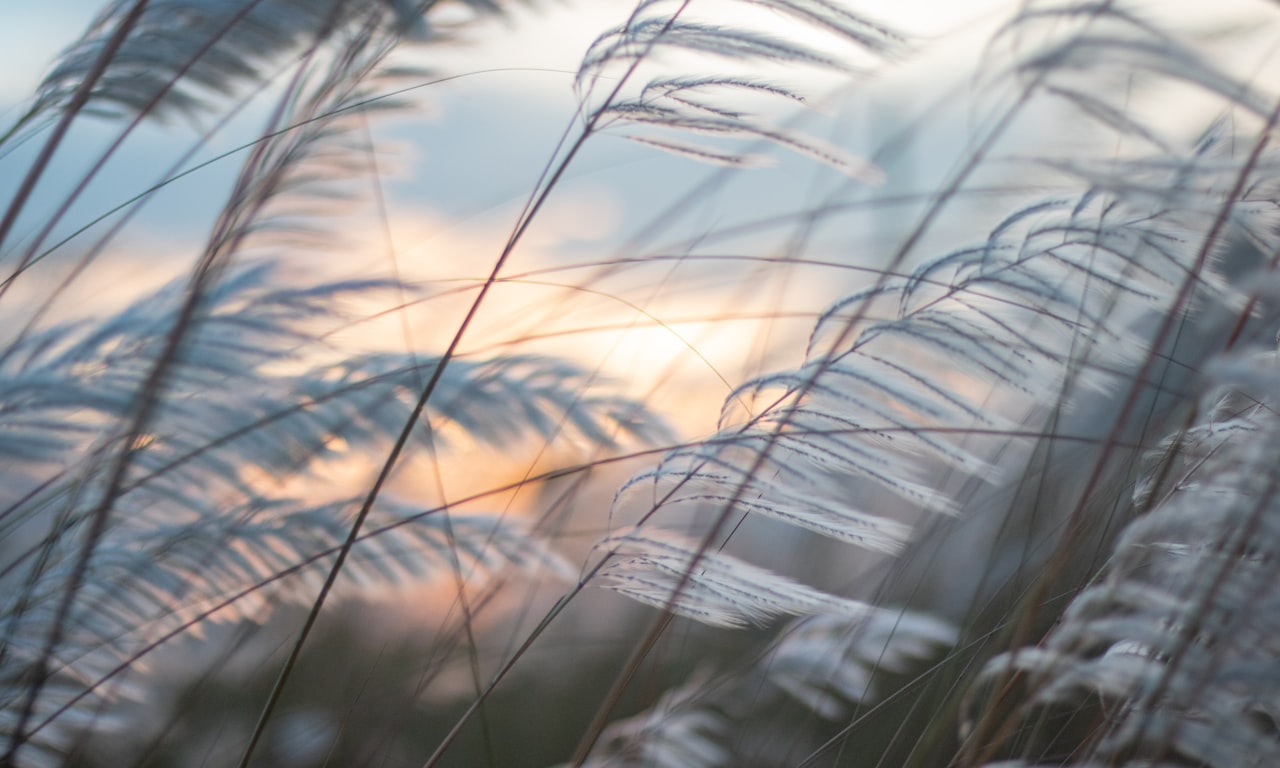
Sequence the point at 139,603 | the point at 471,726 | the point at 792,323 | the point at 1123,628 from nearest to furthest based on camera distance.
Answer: the point at 1123,628
the point at 139,603
the point at 792,323
the point at 471,726

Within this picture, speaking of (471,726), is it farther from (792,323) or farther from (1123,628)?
(1123,628)

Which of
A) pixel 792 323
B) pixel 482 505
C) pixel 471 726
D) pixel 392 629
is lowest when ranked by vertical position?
pixel 471 726

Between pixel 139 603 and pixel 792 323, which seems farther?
pixel 792 323

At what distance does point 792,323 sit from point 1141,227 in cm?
51

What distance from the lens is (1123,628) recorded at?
0.48 metres

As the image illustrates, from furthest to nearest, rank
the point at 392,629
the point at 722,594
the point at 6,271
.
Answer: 1. the point at 392,629
2. the point at 6,271
3. the point at 722,594

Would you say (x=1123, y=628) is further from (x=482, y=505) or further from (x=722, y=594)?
(x=482, y=505)

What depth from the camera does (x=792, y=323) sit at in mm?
1175

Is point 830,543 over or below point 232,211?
below

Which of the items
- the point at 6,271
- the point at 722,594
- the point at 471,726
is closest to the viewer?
the point at 722,594

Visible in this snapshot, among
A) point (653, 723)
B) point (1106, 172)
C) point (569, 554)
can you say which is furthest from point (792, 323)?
point (1106, 172)

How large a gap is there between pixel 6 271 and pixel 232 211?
0.86 ft

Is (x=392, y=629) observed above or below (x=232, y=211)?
below

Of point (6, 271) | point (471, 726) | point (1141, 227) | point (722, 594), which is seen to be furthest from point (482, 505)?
point (471, 726)
